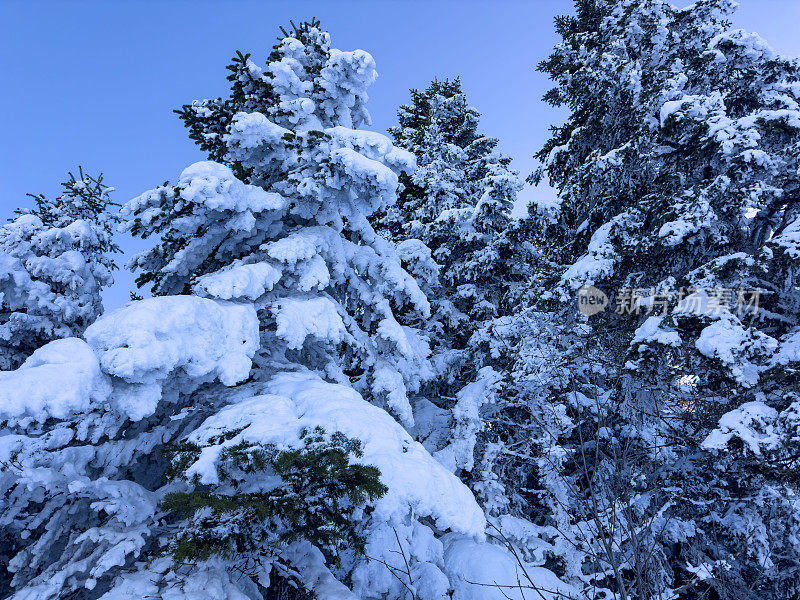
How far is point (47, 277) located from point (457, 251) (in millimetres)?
9718

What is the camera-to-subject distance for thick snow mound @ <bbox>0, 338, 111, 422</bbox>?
316cm

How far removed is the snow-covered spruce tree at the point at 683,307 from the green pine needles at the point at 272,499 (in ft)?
11.1

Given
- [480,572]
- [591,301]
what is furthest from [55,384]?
[591,301]

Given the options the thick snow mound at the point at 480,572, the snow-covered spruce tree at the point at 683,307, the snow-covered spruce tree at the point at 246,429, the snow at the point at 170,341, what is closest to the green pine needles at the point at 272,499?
the snow-covered spruce tree at the point at 246,429

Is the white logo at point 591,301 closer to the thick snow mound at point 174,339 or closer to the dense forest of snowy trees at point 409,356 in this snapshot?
the dense forest of snowy trees at point 409,356

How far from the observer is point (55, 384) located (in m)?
3.32

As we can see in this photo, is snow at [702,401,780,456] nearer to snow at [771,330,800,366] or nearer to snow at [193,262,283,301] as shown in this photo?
snow at [771,330,800,366]

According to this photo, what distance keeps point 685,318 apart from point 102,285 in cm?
1213

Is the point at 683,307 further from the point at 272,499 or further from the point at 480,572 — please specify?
the point at 272,499

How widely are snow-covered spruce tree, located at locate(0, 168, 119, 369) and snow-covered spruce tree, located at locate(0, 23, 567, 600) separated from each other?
8.68 ft

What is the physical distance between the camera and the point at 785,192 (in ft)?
23.9

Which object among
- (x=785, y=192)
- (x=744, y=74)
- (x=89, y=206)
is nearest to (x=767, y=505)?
(x=785, y=192)

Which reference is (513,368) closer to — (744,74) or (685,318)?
(685,318)

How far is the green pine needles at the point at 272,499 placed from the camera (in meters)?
3.07
